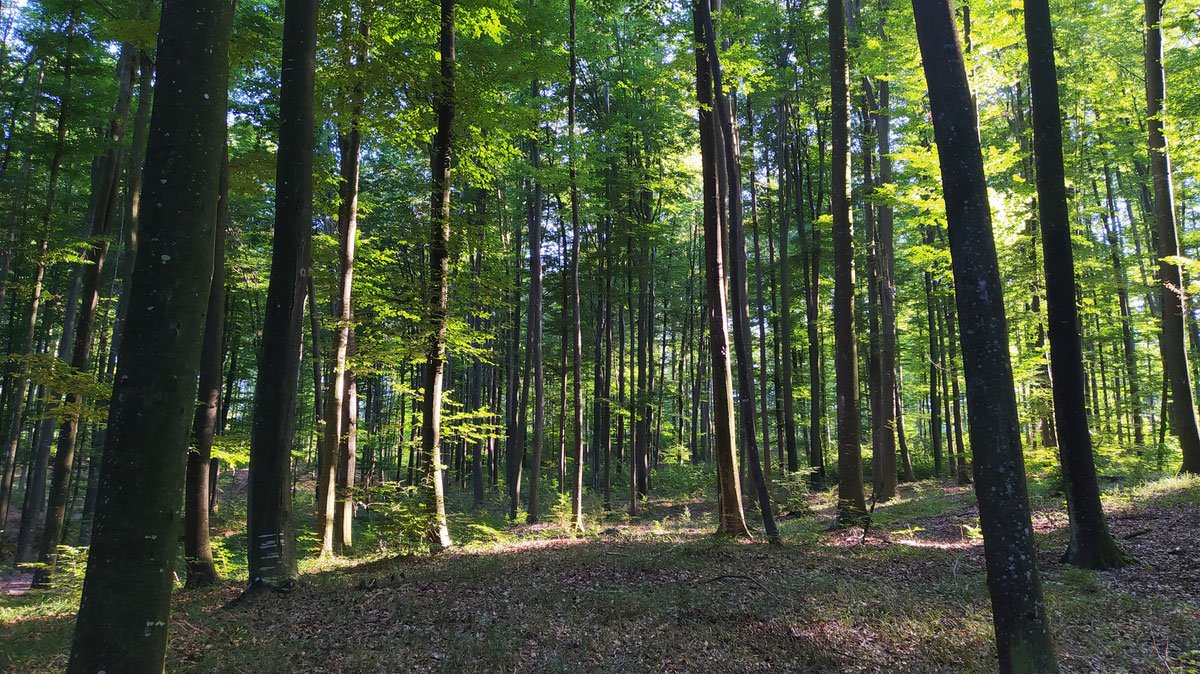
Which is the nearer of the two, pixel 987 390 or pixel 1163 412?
pixel 987 390

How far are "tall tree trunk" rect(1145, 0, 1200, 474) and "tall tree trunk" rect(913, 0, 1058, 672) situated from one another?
40.2 ft

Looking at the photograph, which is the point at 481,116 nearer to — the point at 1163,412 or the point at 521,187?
the point at 521,187

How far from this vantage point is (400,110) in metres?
10.2

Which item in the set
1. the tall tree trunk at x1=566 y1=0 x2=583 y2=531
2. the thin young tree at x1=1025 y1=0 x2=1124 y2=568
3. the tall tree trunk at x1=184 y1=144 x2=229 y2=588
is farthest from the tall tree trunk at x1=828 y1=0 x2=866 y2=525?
the tall tree trunk at x1=184 y1=144 x2=229 y2=588

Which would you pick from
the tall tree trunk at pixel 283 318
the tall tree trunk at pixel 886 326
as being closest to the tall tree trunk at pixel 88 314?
the tall tree trunk at pixel 283 318

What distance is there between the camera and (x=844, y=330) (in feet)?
39.1

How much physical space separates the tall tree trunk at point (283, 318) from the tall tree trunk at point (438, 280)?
10.1ft

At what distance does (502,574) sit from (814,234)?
18.5 metres

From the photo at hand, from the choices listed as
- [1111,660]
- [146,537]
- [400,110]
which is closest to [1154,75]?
[1111,660]

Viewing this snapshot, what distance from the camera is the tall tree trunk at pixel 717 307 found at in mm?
10555

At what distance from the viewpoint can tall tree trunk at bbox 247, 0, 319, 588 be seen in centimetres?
691

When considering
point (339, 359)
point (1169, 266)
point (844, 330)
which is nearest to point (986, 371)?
point (844, 330)

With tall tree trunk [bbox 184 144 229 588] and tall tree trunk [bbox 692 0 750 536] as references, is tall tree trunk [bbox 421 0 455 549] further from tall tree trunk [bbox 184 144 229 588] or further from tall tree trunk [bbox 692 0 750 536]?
tall tree trunk [bbox 692 0 750 536]

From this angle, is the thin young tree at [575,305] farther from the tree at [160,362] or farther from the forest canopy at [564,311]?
the tree at [160,362]
